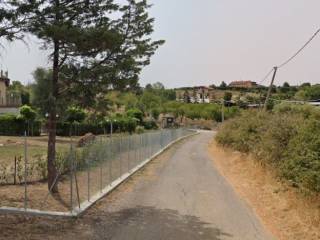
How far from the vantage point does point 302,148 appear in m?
14.1

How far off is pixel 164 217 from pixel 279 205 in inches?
139

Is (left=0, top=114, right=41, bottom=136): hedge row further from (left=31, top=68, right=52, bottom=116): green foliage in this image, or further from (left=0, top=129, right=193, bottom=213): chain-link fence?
(left=31, top=68, right=52, bottom=116): green foliage

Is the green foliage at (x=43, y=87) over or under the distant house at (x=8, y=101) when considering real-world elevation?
under

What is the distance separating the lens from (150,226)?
12109 millimetres

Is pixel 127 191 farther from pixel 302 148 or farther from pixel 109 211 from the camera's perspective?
pixel 302 148

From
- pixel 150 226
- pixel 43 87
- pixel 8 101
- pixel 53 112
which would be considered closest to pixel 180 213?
pixel 150 226

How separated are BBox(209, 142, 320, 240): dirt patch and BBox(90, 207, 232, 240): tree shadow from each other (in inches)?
64.6

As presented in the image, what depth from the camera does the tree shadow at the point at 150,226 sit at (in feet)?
36.3

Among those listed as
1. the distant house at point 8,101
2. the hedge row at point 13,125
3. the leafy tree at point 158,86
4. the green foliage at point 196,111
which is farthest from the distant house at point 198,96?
the hedge row at point 13,125

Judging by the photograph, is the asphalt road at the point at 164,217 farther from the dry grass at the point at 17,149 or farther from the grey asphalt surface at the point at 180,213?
the dry grass at the point at 17,149

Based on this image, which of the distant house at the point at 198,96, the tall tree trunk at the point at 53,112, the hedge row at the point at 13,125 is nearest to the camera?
the tall tree trunk at the point at 53,112

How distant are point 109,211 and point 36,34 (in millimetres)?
4908

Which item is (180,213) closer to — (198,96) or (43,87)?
(43,87)

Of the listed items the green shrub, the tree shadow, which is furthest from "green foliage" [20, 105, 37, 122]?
the green shrub
